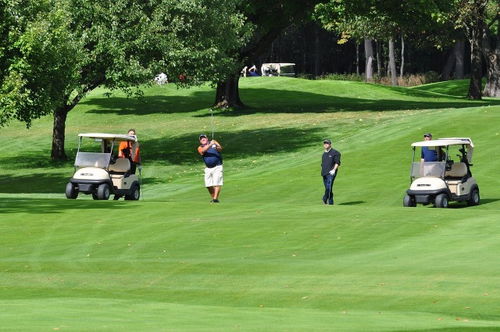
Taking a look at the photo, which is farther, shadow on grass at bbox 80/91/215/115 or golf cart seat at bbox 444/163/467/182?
shadow on grass at bbox 80/91/215/115

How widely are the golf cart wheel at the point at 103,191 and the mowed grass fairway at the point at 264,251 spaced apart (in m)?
1.20

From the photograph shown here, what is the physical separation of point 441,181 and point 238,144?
21375 millimetres

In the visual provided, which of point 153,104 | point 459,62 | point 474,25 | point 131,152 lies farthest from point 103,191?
point 459,62

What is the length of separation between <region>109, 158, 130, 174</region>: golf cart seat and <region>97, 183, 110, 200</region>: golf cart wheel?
2.70 ft

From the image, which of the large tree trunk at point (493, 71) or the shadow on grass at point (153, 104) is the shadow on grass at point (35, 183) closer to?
the shadow on grass at point (153, 104)

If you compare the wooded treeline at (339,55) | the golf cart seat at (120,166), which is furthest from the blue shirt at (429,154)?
the wooded treeline at (339,55)

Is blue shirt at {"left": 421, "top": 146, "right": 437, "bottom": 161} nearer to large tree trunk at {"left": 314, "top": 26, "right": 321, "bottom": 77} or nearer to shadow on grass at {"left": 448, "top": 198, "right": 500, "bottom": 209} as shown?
shadow on grass at {"left": 448, "top": 198, "right": 500, "bottom": 209}

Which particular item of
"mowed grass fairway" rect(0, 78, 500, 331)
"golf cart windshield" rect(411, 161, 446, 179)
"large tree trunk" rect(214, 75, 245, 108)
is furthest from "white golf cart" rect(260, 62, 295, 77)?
"golf cart windshield" rect(411, 161, 446, 179)

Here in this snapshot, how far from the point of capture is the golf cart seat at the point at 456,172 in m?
30.2

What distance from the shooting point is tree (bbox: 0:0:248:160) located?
38812 mm

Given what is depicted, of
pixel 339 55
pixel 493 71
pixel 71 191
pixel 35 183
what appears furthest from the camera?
pixel 339 55

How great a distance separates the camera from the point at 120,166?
107ft

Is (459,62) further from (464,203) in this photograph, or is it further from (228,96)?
(464,203)

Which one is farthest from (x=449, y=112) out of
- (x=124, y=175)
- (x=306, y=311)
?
(x=306, y=311)
